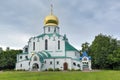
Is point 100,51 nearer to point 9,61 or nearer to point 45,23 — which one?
point 45,23

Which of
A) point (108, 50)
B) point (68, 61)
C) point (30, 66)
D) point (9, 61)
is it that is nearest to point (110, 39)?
point (108, 50)

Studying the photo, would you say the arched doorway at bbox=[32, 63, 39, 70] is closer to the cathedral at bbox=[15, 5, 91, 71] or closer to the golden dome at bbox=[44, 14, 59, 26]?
the cathedral at bbox=[15, 5, 91, 71]

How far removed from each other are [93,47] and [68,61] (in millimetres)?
9740

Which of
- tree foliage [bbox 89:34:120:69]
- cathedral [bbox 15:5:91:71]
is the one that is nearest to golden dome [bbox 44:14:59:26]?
cathedral [bbox 15:5:91:71]

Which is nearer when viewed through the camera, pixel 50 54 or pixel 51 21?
pixel 50 54

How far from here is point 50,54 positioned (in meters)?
53.5

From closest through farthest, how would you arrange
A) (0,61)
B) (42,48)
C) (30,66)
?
1. (30,66)
2. (42,48)
3. (0,61)

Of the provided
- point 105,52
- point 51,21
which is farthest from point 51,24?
point 105,52

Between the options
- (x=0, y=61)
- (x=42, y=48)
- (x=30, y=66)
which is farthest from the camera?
(x=0, y=61)

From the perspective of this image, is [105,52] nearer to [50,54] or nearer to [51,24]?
[50,54]

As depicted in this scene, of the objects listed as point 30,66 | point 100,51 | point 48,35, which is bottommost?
point 30,66

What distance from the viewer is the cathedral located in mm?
50987

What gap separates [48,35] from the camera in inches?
2165

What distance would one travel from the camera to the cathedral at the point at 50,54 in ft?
167
